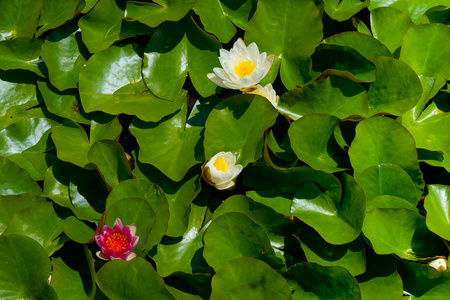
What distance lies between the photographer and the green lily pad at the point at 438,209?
1458 mm

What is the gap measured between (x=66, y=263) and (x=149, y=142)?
52cm

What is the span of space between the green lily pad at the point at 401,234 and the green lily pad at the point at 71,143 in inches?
40.1

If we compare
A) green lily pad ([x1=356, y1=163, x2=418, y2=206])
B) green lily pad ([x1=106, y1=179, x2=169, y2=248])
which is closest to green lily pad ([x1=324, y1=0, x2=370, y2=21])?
green lily pad ([x1=356, y1=163, x2=418, y2=206])

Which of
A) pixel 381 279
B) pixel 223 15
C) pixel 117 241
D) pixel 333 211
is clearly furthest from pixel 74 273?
pixel 223 15

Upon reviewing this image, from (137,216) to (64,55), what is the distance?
82 cm

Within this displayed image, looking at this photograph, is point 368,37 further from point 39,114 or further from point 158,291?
point 39,114

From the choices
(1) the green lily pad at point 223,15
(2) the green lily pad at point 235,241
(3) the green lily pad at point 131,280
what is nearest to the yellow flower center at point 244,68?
(1) the green lily pad at point 223,15

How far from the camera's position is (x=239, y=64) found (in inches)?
68.1

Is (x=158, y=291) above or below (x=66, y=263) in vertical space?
Result: above

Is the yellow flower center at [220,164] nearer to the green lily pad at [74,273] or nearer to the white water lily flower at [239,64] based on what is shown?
the white water lily flower at [239,64]

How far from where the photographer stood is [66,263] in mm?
1649

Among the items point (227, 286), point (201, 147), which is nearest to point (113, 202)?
point (201, 147)

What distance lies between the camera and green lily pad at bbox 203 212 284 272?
1492 mm

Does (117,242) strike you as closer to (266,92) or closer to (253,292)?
(253,292)
